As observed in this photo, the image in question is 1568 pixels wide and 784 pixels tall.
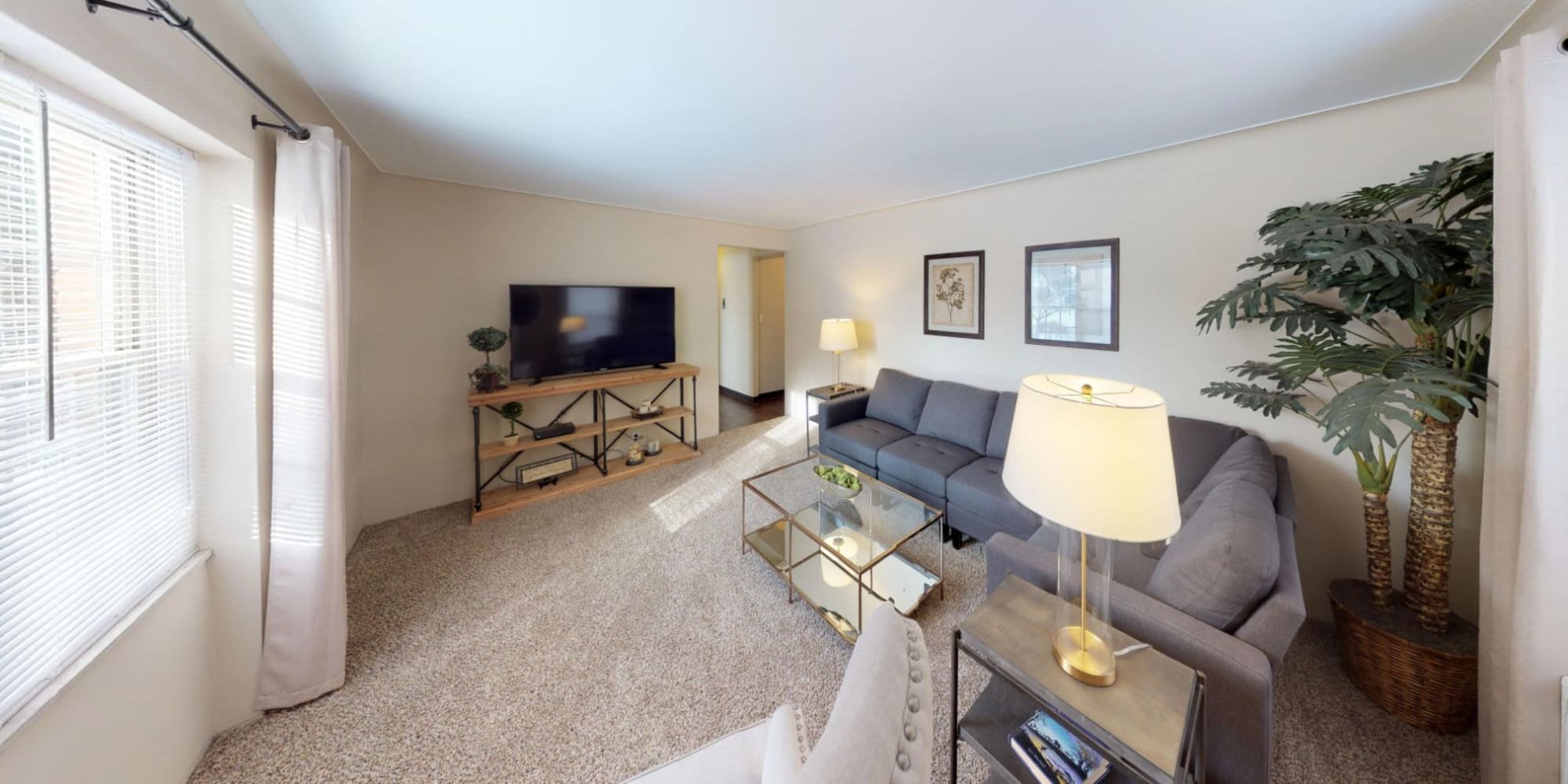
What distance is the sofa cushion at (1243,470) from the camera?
1.67m

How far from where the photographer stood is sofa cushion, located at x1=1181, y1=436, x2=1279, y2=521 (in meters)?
1.67

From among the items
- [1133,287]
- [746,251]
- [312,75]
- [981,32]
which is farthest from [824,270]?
[312,75]

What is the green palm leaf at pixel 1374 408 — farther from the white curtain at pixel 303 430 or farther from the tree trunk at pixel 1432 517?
the white curtain at pixel 303 430

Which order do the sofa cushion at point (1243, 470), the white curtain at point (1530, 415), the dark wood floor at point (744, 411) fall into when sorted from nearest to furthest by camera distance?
the white curtain at point (1530, 415), the sofa cushion at point (1243, 470), the dark wood floor at point (744, 411)

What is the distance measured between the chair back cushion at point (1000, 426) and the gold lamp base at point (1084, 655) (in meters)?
1.80

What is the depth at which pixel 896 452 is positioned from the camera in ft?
9.84

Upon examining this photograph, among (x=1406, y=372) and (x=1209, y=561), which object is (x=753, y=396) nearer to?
(x=1209, y=561)

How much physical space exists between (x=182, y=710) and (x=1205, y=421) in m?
4.10

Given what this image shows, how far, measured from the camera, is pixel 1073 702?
105cm

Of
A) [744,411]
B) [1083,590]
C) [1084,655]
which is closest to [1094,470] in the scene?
[1083,590]

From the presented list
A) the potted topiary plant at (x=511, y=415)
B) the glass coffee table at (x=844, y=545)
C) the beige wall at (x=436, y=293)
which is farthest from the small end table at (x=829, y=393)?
the potted topiary plant at (x=511, y=415)

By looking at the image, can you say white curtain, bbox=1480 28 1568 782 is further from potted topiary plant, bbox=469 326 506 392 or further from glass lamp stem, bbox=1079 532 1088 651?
→ potted topiary plant, bbox=469 326 506 392

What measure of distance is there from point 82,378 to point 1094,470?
7.61ft

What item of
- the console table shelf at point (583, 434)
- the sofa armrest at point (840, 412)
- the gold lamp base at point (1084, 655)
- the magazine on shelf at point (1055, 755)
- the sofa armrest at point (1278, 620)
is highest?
the sofa armrest at point (840, 412)
